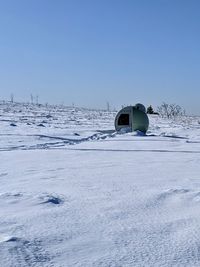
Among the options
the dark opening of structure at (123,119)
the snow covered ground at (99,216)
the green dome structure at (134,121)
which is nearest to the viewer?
the snow covered ground at (99,216)

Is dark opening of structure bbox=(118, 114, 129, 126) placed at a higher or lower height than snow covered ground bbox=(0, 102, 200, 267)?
higher

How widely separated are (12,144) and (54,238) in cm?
1096

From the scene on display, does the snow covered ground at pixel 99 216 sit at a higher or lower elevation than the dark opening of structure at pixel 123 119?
lower

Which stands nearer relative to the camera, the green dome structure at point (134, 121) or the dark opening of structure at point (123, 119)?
the green dome structure at point (134, 121)

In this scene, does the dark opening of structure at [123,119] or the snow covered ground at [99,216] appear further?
the dark opening of structure at [123,119]

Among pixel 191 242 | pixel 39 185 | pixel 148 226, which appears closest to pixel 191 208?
pixel 148 226

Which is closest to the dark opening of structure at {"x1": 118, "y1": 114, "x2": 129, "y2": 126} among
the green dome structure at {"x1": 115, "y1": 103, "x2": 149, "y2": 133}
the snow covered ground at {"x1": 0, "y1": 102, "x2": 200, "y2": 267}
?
the green dome structure at {"x1": 115, "y1": 103, "x2": 149, "y2": 133}

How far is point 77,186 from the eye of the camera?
20.4 ft

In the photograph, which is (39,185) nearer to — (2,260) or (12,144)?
(2,260)

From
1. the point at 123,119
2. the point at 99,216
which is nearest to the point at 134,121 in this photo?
the point at 123,119

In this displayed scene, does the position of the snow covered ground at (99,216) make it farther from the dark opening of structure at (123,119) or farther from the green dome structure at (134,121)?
the dark opening of structure at (123,119)

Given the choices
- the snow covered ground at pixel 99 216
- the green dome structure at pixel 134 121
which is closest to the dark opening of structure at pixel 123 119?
the green dome structure at pixel 134 121

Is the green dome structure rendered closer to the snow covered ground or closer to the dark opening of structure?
the dark opening of structure

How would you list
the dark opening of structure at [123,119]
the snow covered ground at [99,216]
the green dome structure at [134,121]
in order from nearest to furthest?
the snow covered ground at [99,216] < the green dome structure at [134,121] < the dark opening of structure at [123,119]
